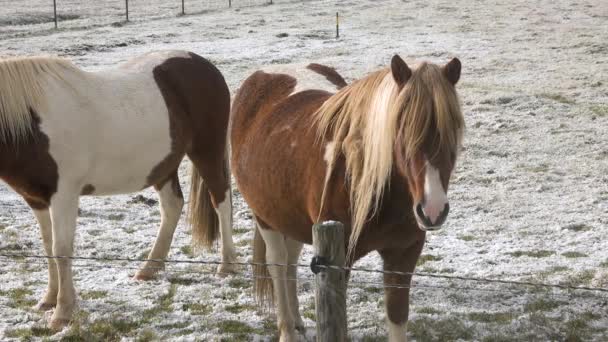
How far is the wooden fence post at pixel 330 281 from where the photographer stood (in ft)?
9.17

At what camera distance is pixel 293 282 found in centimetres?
450

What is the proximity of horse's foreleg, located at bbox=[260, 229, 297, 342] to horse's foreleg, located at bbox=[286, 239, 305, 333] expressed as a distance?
61 mm

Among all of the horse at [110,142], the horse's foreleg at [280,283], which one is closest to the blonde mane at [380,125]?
the horse's foreleg at [280,283]

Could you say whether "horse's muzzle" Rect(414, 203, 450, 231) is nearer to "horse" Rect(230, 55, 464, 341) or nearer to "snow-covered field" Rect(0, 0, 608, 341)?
"horse" Rect(230, 55, 464, 341)

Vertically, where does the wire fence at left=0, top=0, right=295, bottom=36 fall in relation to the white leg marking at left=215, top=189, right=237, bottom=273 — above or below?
above

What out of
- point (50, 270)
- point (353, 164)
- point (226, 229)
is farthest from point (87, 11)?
point (353, 164)

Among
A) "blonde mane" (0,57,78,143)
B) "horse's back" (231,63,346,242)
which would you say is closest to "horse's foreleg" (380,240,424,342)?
"horse's back" (231,63,346,242)

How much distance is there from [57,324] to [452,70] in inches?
114

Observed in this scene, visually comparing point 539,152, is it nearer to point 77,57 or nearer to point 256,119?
point 256,119

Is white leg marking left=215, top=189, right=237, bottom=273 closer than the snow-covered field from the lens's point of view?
No

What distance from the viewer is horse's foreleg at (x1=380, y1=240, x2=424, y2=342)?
371 centimetres

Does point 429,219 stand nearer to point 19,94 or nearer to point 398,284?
point 398,284

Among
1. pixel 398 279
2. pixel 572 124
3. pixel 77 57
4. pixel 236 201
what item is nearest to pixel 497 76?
pixel 572 124

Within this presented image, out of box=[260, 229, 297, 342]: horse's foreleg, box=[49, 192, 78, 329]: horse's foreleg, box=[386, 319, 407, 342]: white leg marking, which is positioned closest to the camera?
box=[386, 319, 407, 342]: white leg marking
